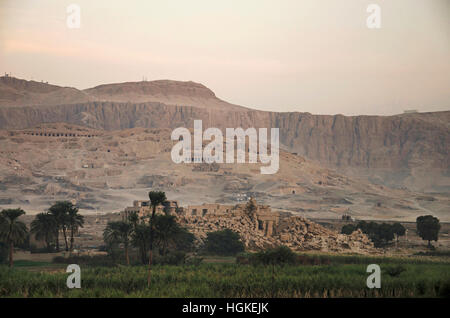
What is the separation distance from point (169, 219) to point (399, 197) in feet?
240

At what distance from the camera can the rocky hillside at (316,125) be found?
536 ft

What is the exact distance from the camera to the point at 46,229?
4431 centimetres

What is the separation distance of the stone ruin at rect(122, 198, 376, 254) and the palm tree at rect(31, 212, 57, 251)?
7.58 metres

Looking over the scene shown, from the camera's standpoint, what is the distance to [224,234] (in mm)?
45719

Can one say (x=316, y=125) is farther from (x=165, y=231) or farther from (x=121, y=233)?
(x=165, y=231)

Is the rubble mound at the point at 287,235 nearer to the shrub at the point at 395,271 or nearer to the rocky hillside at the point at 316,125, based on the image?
the shrub at the point at 395,271

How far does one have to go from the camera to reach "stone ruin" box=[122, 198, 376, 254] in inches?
1827

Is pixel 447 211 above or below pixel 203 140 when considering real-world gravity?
below

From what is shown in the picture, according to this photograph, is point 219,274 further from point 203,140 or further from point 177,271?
point 203,140

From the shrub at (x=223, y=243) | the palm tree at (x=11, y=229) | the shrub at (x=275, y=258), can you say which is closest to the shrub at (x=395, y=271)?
the shrub at (x=275, y=258)

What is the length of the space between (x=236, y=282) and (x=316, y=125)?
15693 centimetres

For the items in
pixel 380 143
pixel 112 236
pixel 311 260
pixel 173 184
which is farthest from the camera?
pixel 380 143

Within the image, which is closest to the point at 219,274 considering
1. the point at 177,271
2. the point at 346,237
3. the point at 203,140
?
the point at 177,271

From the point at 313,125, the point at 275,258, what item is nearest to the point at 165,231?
the point at 275,258
